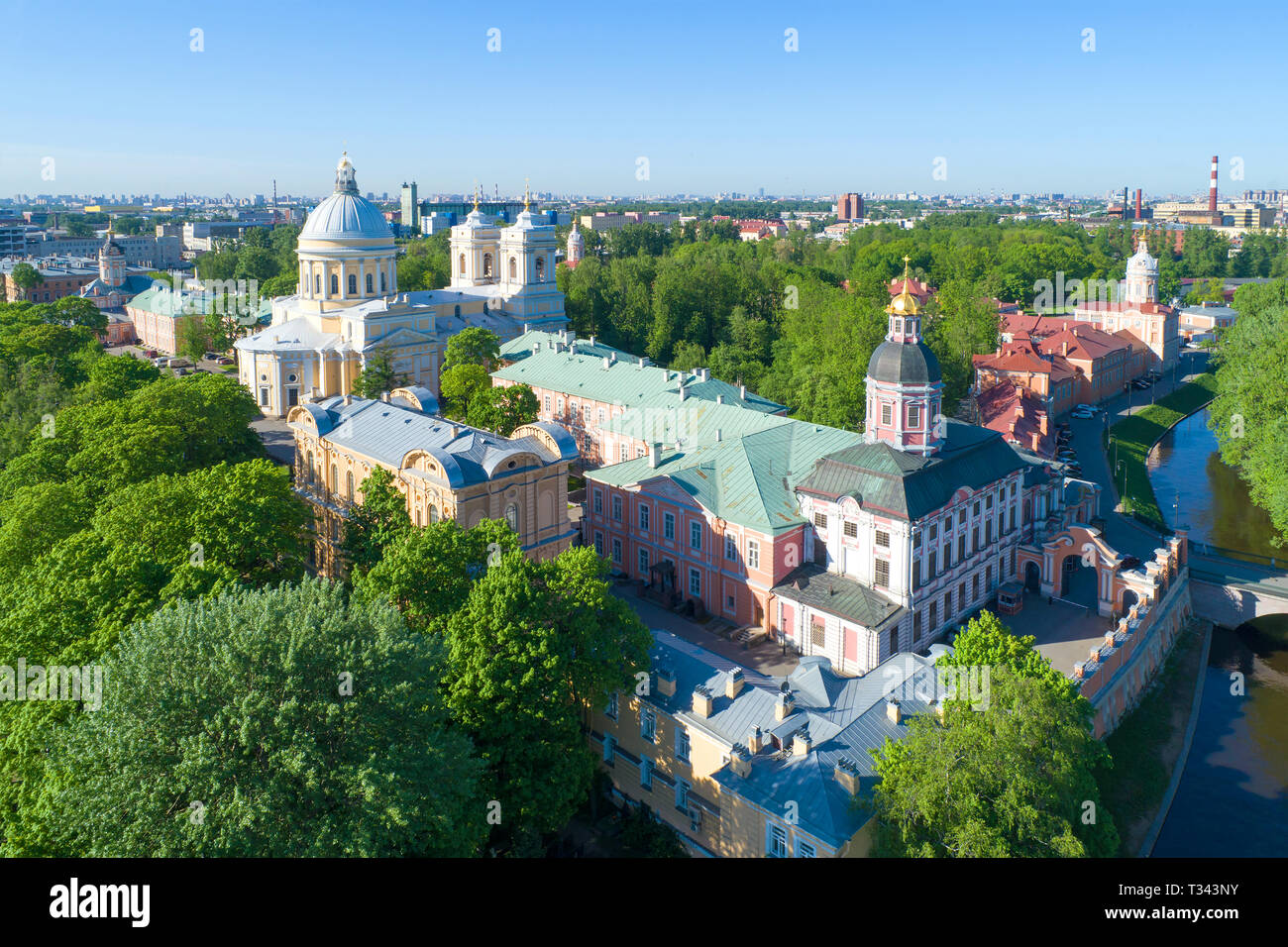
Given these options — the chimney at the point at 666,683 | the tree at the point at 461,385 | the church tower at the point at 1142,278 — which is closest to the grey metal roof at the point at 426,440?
the chimney at the point at 666,683

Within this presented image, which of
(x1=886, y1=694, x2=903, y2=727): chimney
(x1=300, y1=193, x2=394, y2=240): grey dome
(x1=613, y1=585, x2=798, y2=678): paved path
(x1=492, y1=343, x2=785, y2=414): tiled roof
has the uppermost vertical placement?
(x1=300, y1=193, x2=394, y2=240): grey dome

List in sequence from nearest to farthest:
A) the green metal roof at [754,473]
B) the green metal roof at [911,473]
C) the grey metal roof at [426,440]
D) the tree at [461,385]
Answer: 1. the grey metal roof at [426,440]
2. the green metal roof at [911,473]
3. the green metal roof at [754,473]
4. the tree at [461,385]

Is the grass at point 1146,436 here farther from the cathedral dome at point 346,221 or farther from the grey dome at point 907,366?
the cathedral dome at point 346,221

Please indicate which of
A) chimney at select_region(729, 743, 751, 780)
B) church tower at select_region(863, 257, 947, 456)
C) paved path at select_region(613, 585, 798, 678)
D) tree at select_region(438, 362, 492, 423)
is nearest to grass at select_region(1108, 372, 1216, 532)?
church tower at select_region(863, 257, 947, 456)

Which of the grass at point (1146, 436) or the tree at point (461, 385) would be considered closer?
the grass at point (1146, 436)

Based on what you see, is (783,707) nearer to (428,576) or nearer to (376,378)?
(428,576)

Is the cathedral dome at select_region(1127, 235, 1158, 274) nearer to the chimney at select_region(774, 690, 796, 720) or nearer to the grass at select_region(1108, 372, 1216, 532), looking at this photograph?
the grass at select_region(1108, 372, 1216, 532)

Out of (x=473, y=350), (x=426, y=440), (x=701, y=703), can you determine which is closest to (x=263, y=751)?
(x=701, y=703)
